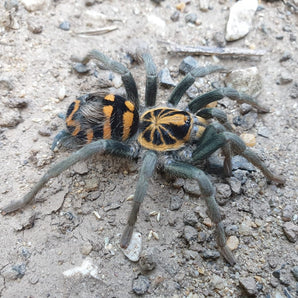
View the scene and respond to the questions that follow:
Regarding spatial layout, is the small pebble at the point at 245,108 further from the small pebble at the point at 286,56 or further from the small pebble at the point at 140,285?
the small pebble at the point at 140,285

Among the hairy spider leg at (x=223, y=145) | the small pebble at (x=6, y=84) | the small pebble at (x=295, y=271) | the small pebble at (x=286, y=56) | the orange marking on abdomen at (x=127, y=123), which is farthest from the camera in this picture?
the small pebble at (x=286, y=56)

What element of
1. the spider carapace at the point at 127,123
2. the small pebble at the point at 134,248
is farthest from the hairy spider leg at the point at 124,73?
the small pebble at the point at 134,248

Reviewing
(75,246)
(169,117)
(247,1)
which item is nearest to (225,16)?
(247,1)

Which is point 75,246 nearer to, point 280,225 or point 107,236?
point 107,236

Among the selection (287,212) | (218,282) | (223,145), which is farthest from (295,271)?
(223,145)

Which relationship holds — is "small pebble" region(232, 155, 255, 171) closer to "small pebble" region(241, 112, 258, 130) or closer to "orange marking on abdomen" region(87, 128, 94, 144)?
"small pebble" region(241, 112, 258, 130)

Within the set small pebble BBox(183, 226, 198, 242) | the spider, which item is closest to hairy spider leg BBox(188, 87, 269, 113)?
the spider
